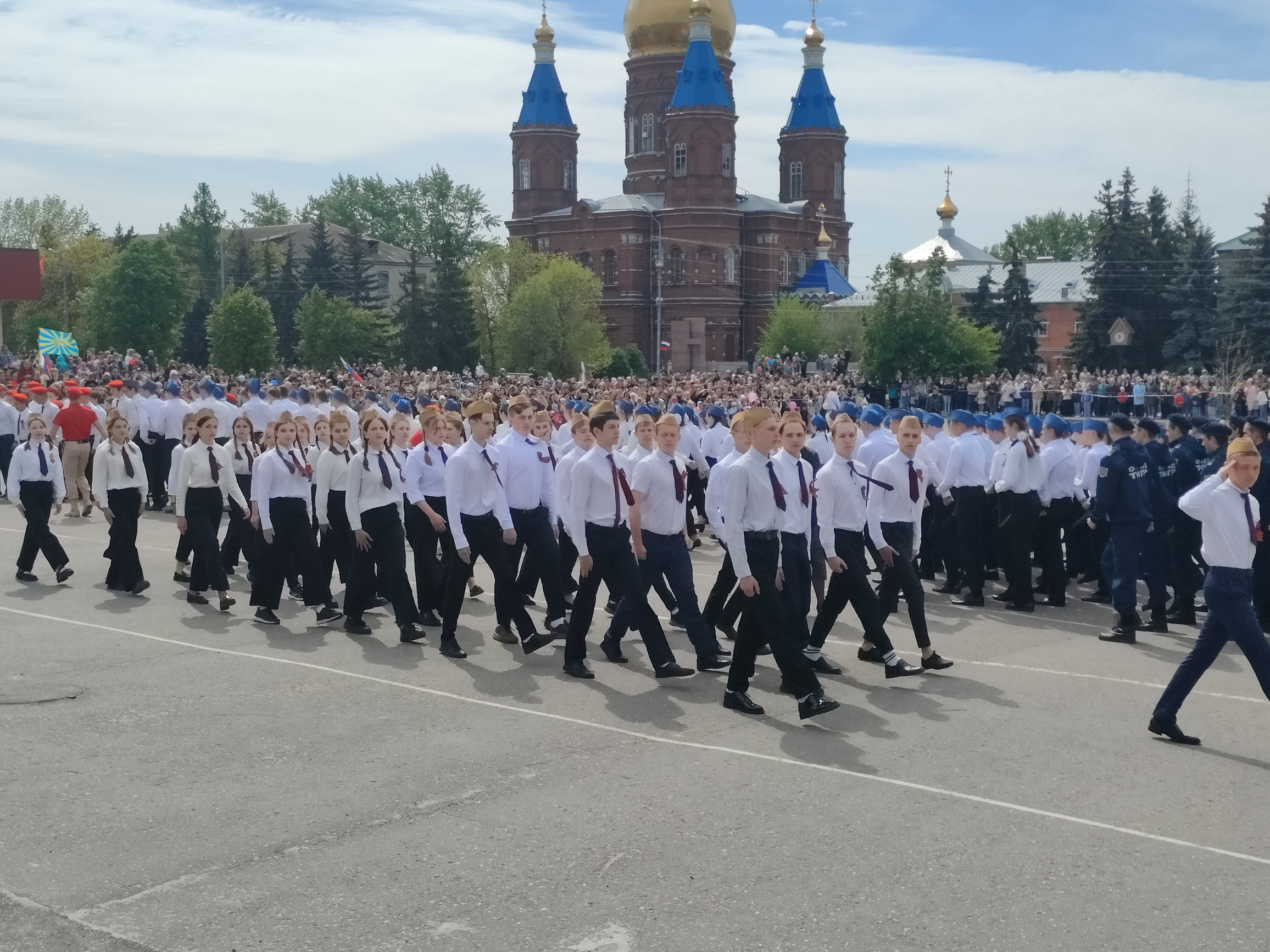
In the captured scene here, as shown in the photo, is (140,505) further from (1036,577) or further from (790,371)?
(790,371)

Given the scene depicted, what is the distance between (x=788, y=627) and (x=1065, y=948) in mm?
3521

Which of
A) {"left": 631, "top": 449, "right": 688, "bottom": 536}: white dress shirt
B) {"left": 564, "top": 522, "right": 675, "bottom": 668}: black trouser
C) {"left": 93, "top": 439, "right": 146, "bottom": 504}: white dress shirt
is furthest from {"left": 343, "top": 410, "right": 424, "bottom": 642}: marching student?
{"left": 93, "top": 439, "right": 146, "bottom": 504}: white dress shirt

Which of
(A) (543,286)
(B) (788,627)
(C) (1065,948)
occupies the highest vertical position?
(A) (543,286)

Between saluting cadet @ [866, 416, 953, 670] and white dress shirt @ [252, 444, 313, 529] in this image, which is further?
white dress shirt @ [252, 444, 313, 529]

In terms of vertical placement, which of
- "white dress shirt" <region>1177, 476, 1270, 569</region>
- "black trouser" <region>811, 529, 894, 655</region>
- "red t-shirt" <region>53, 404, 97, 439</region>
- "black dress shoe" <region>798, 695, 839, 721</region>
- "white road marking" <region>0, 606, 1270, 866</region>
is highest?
"red t-shirt" <region>53, 404, 97, 439</region>

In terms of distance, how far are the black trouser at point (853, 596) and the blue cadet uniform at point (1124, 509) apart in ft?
8.37

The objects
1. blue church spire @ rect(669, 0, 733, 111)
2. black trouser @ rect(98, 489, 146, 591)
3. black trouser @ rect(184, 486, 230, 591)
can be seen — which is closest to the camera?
black trouser @ rect(184, 486, 230, 591)

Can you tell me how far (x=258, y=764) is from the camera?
24.6ft

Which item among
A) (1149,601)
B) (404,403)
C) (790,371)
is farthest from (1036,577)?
(790,371)

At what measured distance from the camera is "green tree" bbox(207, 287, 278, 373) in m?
68.7

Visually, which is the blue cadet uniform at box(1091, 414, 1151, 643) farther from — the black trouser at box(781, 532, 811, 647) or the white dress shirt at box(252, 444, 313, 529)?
the white dress shirt at box(252, 444, 313, 529)

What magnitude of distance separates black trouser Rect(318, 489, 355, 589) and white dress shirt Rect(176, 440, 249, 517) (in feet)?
3.93

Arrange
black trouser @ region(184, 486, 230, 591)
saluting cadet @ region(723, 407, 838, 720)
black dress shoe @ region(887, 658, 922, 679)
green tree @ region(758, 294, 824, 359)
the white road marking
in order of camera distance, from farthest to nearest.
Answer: green tree @ region(758, 294, 824, 359) < black trouser @ region(184, 486, 230, 591) < black dress shoe @ region(887, 658, 922, 679) < saluting cadet @ region(723, 407, 838, 720) < the white road marking

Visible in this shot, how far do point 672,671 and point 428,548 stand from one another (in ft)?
10.2
